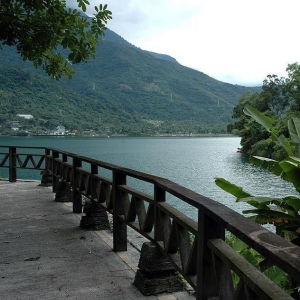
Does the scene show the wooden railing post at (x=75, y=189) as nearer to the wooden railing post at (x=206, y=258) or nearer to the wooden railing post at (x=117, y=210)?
the wooden railing post at (x=117, y=210)

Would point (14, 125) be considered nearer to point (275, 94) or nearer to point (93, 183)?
point (275, 94)

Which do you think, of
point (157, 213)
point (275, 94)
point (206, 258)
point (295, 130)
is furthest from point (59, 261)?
point (275, 94)

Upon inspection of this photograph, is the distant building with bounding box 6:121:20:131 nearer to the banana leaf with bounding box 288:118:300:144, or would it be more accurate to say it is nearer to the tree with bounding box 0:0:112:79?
the tree with bounding box 0:0:112:79

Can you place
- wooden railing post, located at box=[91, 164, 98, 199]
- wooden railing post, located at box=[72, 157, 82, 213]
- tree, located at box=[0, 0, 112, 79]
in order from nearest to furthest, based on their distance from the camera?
wooden railing post, located at box=[91, 164, 98, 199], tree, located at box=[0, 0, 112, 79], wooden railing post, located at box=[72, 157, 82, 213]

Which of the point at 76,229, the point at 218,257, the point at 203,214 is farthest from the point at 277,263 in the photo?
the point at 76,229

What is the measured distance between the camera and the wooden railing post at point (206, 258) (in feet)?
8.95

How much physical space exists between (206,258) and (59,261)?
294 cm

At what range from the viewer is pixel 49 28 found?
712cm

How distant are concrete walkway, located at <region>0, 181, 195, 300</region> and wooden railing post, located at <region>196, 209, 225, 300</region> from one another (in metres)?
1.30

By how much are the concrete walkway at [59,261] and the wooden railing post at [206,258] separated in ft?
4.25

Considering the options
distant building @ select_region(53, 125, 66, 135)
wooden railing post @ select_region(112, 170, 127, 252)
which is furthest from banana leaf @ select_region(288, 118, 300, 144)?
distant building @ select_region(53, 125, 66, 135)

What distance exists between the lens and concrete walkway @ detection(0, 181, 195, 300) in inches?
163

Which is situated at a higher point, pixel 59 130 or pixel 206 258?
pixel 206 258

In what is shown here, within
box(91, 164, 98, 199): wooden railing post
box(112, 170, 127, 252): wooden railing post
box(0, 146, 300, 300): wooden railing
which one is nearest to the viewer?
box(0, 146, 300, 300): wooden railing
